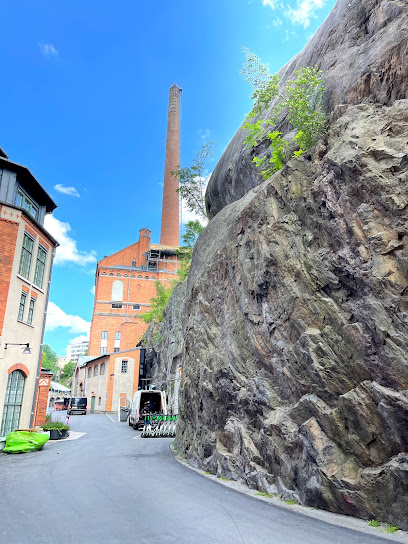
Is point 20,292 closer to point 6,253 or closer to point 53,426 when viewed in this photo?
point 6,253

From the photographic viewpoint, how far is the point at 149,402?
30922 mm

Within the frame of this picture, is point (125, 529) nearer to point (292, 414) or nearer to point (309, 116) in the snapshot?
point (292, 414)

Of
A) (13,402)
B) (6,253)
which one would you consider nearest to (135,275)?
(13,402)

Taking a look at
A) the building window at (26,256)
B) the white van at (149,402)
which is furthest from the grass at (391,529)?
the white van at (149,402)

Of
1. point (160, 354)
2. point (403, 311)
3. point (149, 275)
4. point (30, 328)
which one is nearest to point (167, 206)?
point (149, 275)

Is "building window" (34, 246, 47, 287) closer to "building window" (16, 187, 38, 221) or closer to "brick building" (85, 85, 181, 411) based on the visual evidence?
"building window" (16, 187, 38, 221)

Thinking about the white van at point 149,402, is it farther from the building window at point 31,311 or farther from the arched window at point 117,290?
the arched window at point 117,290

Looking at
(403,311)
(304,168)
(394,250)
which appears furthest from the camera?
(304,168)

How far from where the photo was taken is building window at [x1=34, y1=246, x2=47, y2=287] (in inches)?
902

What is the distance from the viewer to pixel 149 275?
72.9 metres

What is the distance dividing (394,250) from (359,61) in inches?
257

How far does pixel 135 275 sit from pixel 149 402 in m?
43.4

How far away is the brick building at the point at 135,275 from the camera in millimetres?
66250

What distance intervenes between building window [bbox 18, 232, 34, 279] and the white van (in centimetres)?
1345
